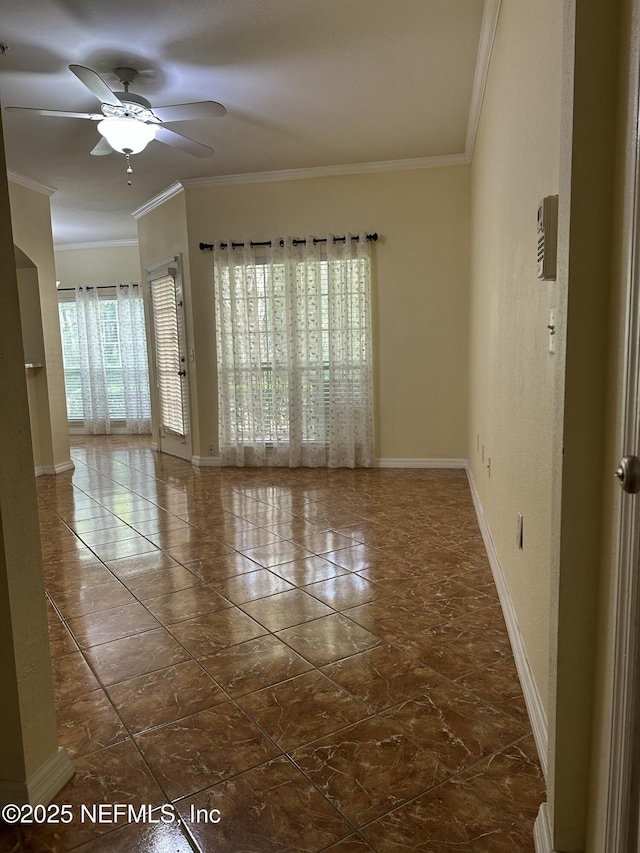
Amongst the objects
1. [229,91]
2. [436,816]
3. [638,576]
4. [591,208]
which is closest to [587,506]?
[638,576]

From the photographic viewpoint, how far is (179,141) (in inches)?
147

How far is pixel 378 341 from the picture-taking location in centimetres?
554

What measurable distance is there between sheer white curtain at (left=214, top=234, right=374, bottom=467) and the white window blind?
0.61m

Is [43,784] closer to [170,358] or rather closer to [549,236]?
[549,236]

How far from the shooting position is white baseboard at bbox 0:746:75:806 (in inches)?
59.0

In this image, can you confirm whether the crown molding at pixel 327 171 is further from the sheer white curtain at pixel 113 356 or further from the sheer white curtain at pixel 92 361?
the sheer white curtain at pixel 92 361

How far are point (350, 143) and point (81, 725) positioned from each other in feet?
14.5

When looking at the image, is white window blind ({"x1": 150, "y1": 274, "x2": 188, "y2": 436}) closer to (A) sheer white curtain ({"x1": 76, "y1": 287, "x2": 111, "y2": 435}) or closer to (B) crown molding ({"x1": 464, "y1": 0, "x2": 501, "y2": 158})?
(A) sheer white curtain ({"x1": 76, "y1": 287, "x2": 111, "y2": 435})

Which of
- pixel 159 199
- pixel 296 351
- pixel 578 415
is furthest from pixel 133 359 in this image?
pixel 578 415

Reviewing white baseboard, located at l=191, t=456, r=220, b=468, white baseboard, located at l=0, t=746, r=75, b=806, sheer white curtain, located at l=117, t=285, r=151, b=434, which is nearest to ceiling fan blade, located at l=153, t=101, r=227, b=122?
white baseboard, located at l=0, t=746, r=75, b=806

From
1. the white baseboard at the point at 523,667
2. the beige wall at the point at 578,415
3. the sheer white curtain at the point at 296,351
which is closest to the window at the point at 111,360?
the sheer white curtain at the point at 296,351

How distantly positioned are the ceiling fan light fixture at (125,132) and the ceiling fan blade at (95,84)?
0.11 meters

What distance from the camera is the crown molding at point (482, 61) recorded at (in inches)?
112

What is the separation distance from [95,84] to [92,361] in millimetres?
6139
